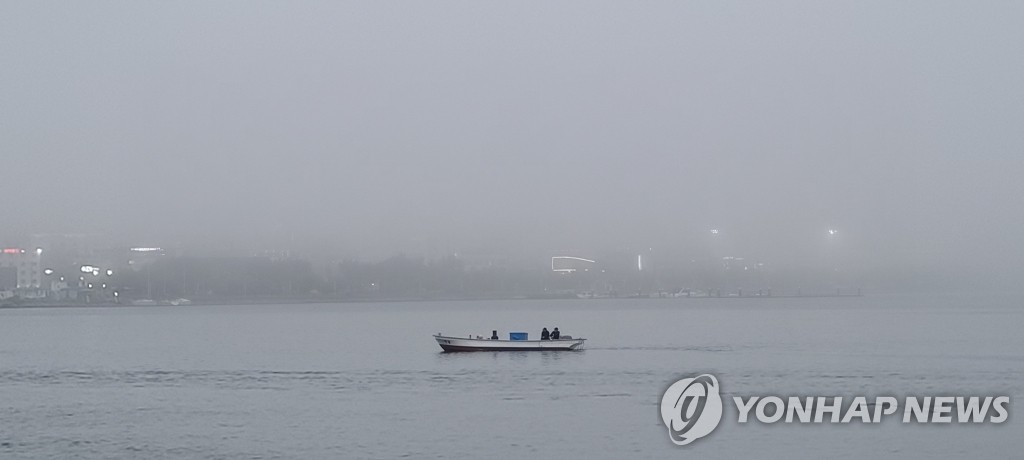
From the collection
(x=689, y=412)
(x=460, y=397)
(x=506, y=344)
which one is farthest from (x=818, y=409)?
(x=506, y=344)

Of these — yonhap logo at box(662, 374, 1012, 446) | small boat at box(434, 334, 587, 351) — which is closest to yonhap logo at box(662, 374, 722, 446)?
yonhap logo at box(662, 374, 1012, 446)

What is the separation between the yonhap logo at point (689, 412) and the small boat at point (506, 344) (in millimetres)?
32298

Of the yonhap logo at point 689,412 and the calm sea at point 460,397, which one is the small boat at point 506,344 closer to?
the calm sea at point 460,397

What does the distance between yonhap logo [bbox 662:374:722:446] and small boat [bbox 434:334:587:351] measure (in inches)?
1272

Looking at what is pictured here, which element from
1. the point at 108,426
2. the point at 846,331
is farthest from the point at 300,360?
the point at 846,331

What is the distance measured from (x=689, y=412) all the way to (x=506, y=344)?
4090 cm

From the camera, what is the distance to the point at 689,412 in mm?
47062

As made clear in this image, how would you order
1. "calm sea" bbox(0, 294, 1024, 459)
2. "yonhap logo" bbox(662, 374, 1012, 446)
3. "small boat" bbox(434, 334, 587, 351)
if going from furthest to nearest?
1. "small boat" bbox(434, 334, 587, 351)
2. "yonhap logo" bbox(662, 374, 1012, 446)
3. "calm sea" bbox(0, 294, 1024, 459)

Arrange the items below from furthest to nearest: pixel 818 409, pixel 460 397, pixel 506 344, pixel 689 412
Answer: pixel 506 344
pixel 460 397
pixel 818 409
pixel 689 412

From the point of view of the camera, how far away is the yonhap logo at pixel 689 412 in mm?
44094

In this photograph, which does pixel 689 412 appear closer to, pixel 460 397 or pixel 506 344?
pixel 460 397

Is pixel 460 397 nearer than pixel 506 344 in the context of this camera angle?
Yes

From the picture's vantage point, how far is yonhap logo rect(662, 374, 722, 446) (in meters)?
44.1

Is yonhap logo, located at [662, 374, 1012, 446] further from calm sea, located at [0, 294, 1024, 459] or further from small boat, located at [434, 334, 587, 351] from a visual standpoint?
small boat, located at [434, 334, 587, 351]
